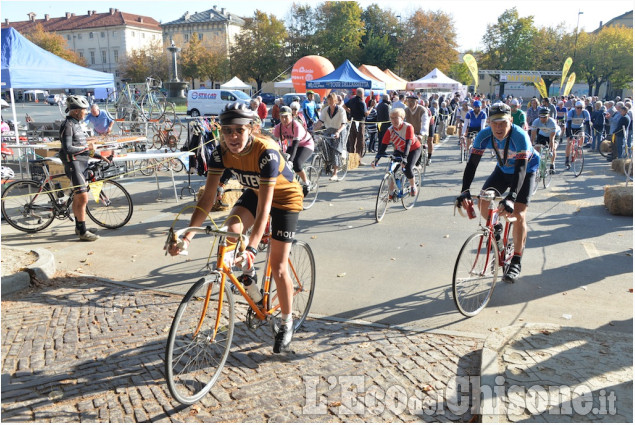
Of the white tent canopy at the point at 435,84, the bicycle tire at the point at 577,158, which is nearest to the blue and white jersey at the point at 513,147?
the bicycle tire at the point at 577,158

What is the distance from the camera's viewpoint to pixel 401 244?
24.5 feet

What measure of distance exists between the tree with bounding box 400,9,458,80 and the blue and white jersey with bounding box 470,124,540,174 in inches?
2443

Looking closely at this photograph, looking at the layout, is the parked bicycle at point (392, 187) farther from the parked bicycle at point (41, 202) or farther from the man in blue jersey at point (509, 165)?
the parked bicycle at point (41, 202)

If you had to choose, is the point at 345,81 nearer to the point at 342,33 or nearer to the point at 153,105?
the point at 153,105

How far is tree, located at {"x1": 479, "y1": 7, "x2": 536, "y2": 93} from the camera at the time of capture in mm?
71812

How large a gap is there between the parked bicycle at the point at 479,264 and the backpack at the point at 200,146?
709cm

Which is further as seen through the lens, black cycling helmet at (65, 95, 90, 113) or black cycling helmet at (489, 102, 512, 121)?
black cycling helmet at (65, 95, 90, 113)

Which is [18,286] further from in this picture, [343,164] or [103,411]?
[343,164]

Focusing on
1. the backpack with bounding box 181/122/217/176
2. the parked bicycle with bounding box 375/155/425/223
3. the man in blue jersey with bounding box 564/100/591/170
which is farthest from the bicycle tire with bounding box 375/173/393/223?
the man in blue jersey with bounding box 564/100/591/170

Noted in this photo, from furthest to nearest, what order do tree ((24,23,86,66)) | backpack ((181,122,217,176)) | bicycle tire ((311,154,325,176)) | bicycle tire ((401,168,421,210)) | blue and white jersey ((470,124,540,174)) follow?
tree ((24,23,86,66)) < bicycle tire ((311,154,325,176)) < backpack ((181,122,217,176)) < bicycle tire ((401,168,421,210)) < blue and white jersey ((470,124,540,174))

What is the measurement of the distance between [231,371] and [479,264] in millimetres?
2734

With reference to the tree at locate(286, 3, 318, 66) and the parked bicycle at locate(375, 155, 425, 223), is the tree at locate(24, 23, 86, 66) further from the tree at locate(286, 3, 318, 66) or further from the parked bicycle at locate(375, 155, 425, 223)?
the parked bicycle at locate(375, 155, 425, 223)

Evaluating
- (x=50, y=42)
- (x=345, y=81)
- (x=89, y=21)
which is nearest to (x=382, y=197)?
(x=345, y=81)

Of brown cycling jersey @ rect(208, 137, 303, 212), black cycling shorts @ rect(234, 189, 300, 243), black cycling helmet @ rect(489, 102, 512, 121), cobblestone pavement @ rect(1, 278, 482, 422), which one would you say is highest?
black cycling helmet @ rect(489, 102, 512, 121)
